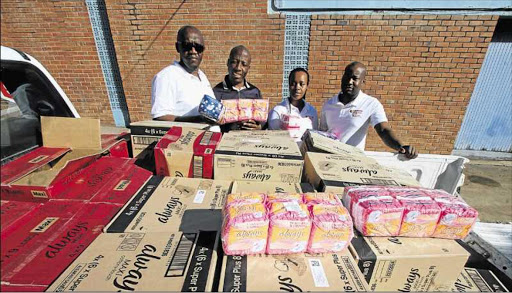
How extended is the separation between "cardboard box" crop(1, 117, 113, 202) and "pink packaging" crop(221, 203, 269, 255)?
1.06 m

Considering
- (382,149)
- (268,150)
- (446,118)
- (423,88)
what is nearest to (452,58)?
(423,88)

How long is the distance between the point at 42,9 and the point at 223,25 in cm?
397

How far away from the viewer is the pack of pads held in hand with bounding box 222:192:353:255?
3.50ft

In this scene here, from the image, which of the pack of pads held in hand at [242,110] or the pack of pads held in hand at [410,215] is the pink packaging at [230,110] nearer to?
the pack of pads held in hand at [242,110]

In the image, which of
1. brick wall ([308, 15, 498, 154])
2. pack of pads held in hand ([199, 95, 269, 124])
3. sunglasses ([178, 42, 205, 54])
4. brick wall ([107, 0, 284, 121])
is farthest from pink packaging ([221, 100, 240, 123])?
brick wall ([308, 15, 498, 154])

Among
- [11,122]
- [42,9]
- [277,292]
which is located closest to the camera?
[277,292]

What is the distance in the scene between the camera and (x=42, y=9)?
4.95 metres

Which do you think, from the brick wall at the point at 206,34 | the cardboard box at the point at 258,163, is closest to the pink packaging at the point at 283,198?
the cardboard box at the point at 258,163

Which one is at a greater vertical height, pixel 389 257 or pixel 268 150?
pixel 268 150

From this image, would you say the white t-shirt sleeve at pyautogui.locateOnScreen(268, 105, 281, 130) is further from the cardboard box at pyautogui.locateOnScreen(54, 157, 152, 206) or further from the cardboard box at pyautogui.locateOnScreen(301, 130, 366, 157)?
the cardboard box at pyautogui.locateOnScreen(54, 157, 152, 206)

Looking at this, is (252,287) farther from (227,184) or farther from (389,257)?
(227,184)

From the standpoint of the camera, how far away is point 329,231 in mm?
1102

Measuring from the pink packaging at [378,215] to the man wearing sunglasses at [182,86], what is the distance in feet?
5.97

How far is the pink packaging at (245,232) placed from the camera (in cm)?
106
